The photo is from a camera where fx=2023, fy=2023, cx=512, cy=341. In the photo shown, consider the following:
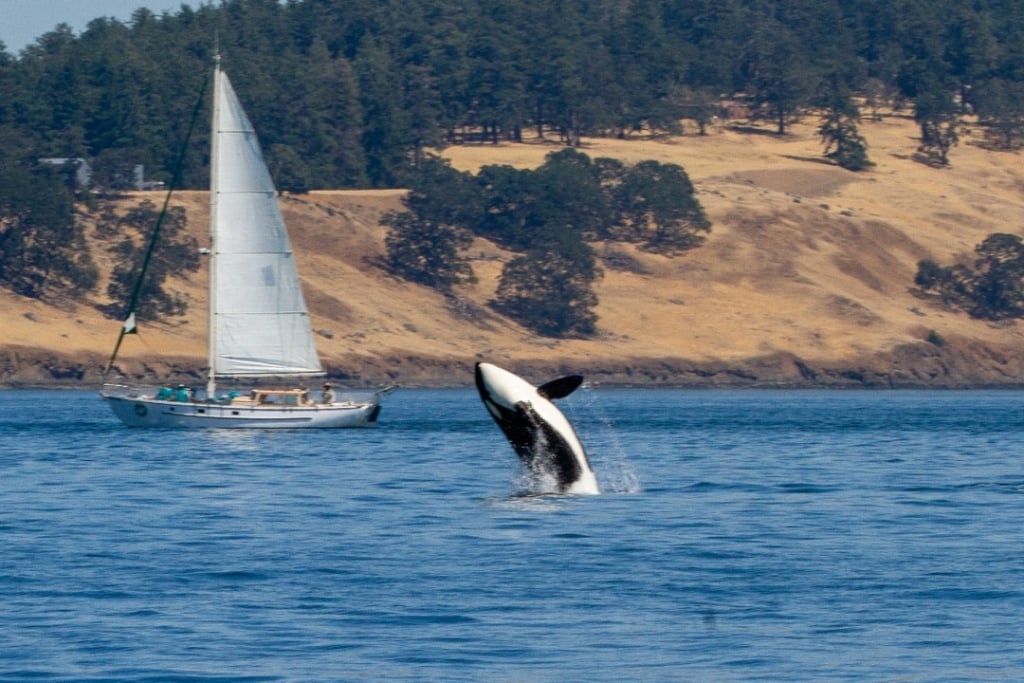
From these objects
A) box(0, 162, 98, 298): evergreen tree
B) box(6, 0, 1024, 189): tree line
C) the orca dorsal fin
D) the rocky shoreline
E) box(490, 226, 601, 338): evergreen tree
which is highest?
the orca dorsal fin

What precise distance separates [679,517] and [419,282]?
353ft

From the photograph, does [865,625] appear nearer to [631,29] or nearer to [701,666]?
[701,666]

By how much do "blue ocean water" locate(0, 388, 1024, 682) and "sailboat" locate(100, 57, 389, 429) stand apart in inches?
502

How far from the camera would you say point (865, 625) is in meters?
26.0

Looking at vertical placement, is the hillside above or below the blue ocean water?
below

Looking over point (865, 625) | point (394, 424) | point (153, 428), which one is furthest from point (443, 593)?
point (394, 424)

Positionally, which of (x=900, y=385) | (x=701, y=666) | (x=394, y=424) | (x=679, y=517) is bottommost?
(x=900, y=385)

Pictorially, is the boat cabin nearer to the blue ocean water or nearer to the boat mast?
the boat mast

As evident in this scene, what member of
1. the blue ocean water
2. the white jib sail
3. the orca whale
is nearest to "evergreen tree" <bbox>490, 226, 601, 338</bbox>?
the white jib sail

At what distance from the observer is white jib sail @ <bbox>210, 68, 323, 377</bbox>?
7225cm

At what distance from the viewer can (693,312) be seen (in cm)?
14475

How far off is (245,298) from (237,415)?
14.8 ft

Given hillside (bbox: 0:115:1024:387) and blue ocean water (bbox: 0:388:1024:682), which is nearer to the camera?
blue ocean water (bbox: 0:388:1024:682)

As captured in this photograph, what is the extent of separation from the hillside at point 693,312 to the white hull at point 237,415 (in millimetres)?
47484
